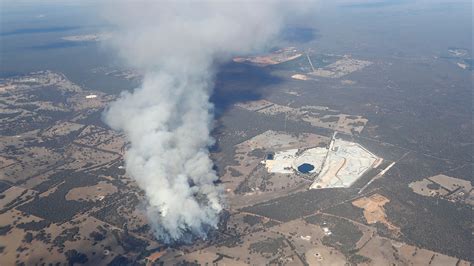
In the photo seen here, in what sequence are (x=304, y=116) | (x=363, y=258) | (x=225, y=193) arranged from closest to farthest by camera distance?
1. (x=363, y=258)
2. (x=225, y=193)
3. (x=304, y=116)

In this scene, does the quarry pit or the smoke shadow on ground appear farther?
the smoke shadow on ground

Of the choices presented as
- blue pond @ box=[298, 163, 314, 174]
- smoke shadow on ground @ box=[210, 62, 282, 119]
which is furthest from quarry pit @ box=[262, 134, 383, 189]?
smoke shadow on ground @ box=[210, 62, 282, 119]

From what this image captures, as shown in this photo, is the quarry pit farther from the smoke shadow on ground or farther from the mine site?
the smoke shadow on ground

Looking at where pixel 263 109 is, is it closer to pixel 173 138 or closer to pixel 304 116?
pixel 304 116

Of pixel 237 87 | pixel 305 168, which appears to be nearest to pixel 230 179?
pixel 305 168

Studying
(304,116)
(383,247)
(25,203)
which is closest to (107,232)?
(25,203)

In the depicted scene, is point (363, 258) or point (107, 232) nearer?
point (363, 258)
